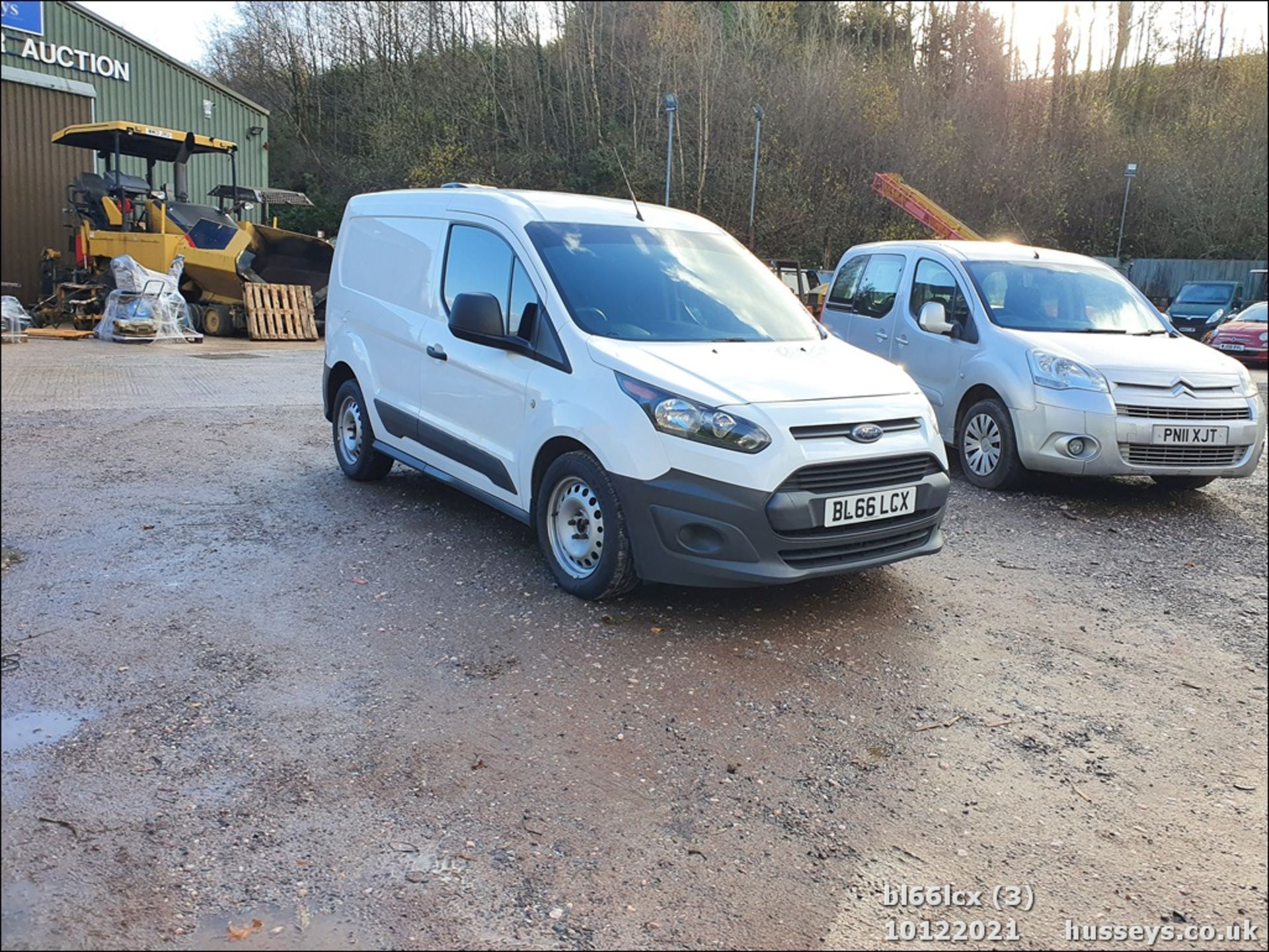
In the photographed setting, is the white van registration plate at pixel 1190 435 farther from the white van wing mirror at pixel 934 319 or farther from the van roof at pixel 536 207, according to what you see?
the van roof at pixel 536 207

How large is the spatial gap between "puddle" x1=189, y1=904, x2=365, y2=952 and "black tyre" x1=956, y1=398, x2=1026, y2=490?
5.96 metres

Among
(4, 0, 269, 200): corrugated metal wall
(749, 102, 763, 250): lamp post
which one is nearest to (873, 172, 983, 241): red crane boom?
(749, 102, 763, 250): lamp post

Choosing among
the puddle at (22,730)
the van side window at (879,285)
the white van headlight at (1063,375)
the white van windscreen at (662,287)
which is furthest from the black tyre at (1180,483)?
the puddle at (22,730)

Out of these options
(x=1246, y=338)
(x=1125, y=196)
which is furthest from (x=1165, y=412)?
(x=1125, y=196)

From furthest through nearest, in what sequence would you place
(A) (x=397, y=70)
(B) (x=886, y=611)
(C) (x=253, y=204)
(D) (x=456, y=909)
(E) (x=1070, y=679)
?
(C) (x=253, y=204), (B) (x=886, y=611), (E) (x=1070, y=679), (A) (x=397, y=70), (D) (x=456, y=909)

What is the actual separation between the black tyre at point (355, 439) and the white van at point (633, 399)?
159mm

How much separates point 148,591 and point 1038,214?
39.2 meters

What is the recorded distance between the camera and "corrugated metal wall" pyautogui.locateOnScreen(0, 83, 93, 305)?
127 centimetres

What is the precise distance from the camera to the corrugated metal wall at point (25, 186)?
1.27 m

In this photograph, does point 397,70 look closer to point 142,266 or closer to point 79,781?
point 79,781

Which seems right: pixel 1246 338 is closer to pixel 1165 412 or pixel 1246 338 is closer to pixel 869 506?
pixel 1165 412

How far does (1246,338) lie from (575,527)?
19.0 m

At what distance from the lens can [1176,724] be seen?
3689 millimetres

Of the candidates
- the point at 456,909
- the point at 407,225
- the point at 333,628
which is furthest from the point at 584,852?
the point at 407,225
